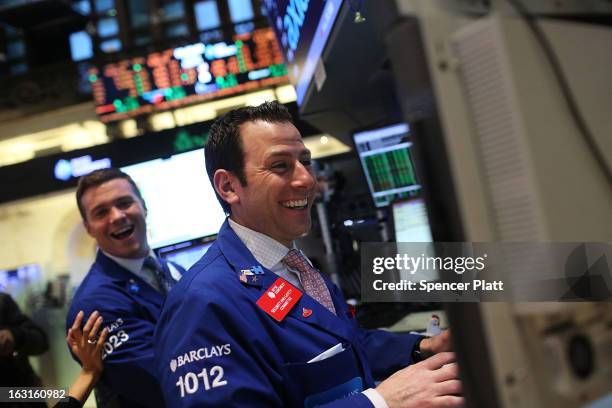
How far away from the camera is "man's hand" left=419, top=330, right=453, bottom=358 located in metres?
1.35

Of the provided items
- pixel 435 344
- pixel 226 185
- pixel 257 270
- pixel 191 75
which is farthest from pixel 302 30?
pixel 191 75

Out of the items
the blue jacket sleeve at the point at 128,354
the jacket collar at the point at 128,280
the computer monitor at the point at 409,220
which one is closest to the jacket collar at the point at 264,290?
the blue jacket sleeve at the point at 128,354

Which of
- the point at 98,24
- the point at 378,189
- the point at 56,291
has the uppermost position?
the point at 98,24

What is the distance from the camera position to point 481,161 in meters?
0.61

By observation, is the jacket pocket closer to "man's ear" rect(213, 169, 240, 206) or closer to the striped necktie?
"man's ear" rect(213, 169, 240, 206)

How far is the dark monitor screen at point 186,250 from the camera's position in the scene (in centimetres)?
285

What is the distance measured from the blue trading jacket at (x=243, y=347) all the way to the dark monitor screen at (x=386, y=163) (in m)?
1.68

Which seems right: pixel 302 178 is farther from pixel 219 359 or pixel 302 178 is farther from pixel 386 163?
pixel 386 163

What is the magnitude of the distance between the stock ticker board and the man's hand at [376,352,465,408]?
5.68m

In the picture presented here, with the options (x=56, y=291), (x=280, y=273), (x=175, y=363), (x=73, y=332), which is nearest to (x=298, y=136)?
(x=280, y=273)

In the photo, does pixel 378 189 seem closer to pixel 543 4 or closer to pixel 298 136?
pixel 298 136

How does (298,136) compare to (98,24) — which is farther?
(98,24)

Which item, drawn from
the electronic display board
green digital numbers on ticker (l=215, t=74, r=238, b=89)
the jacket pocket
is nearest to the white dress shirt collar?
the jacket pocket

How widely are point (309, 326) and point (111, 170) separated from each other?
1.44 metres
